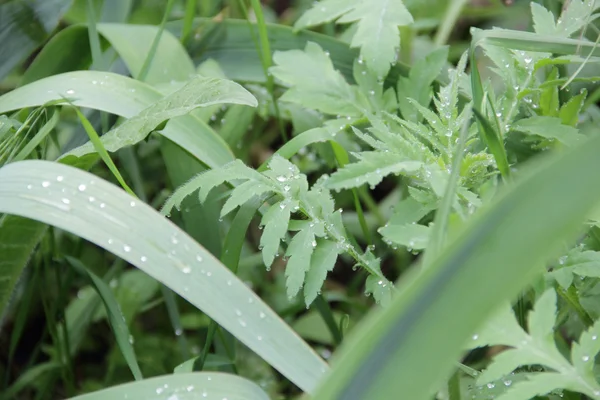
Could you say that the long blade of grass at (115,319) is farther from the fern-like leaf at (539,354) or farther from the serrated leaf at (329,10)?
the serrated leaf at (329,10)

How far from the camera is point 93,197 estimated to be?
841 mm

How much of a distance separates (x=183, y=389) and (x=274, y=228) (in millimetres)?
260

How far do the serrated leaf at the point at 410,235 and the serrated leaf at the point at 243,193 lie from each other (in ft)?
0.67

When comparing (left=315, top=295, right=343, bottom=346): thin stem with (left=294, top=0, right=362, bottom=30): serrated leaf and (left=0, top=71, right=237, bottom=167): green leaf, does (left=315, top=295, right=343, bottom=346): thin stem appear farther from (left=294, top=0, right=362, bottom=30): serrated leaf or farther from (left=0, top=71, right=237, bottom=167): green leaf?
(left=294, top=0, right=362, bottom=30): serrated leaf

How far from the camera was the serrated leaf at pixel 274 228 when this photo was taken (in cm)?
89

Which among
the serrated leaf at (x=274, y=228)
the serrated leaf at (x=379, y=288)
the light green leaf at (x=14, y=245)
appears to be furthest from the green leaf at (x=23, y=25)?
the serrated leaf at (x=379, y=288)

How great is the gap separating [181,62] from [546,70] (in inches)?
30.0

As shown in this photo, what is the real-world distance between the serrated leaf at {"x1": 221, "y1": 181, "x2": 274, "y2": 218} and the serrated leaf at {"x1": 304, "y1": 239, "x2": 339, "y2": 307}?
0.12m

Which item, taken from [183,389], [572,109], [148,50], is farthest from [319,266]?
[148,50]

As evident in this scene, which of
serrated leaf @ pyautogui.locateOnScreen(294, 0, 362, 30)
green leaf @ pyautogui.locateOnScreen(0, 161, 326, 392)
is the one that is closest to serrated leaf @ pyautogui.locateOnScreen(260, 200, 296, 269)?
green leaf @ pyautogui.locateOnScreen(0, 161, 326, 392)

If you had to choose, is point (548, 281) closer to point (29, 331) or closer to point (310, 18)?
point (310, 18)

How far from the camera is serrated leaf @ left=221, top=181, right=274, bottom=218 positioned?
2.95 ft

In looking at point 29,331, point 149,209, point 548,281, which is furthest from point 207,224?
point 29,331

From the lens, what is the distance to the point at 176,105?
96cm
